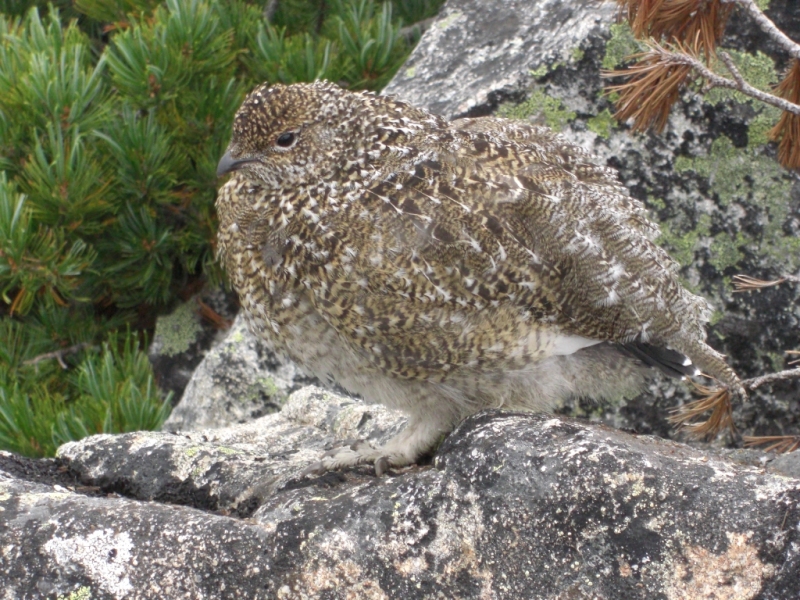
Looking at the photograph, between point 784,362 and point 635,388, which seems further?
point 784,362

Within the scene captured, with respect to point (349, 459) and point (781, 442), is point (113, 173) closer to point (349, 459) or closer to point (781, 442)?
point (349, 459)

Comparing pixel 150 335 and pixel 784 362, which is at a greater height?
pixel 784 362

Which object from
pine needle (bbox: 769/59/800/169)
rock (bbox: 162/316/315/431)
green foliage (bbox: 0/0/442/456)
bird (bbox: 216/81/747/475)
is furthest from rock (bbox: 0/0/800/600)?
pine needle (bbox: 769/59/800/169)

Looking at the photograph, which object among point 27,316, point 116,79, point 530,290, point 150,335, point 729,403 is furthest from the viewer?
point 150,335

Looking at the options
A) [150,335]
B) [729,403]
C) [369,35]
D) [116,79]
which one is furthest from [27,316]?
[729,403]

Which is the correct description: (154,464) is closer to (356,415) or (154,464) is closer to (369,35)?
(356,415)

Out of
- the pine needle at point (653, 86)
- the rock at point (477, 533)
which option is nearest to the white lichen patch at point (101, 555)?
the rock at point (477, 533)

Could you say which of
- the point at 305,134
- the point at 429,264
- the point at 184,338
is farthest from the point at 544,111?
the point at 184,338
